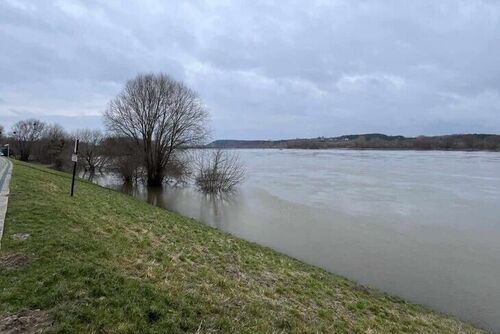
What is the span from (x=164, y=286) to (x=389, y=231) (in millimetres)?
13337

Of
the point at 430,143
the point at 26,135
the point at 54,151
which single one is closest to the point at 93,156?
the point at 54,151

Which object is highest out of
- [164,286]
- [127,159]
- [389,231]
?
[127,159]

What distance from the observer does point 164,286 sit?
572 cm

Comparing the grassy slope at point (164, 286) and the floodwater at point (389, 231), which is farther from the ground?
the grassy slope at point (164, 286)

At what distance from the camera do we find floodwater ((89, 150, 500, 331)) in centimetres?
1070

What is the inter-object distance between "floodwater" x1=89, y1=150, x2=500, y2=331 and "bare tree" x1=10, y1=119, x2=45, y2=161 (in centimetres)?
4498

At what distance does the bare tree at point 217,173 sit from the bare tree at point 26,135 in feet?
143

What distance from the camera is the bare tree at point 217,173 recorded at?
33.6 m

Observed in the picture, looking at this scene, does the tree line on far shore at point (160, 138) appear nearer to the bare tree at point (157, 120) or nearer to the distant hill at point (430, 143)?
the bare tree at point (157, 120)

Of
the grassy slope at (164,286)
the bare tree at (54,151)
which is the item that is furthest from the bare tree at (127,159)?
the grassy slope at (164,286)

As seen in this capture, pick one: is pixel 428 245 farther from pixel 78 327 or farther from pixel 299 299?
pixel 78 327

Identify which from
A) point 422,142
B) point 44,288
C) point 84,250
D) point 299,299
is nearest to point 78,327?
point 44,288

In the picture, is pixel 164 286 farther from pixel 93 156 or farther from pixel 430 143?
pixel 430 143

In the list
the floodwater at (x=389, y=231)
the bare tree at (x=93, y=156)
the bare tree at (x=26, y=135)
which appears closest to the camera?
the floodwater at (x=389, y=231)
